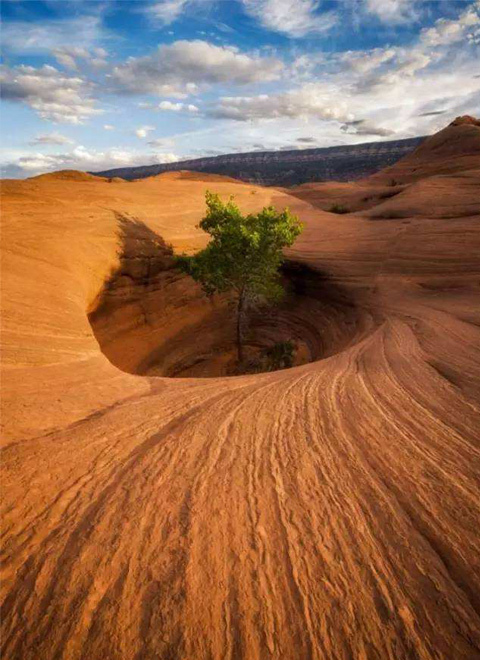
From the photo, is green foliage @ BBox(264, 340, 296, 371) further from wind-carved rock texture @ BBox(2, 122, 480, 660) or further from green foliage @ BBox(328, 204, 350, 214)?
green foliage @ BBox(328, 204, 350, 214)

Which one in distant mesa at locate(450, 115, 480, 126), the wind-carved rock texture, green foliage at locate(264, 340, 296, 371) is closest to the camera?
the wind-carved rock texture

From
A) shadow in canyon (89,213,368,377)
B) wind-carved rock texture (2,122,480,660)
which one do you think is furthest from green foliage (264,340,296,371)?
wind-carved rock texture (2,122,480,660)

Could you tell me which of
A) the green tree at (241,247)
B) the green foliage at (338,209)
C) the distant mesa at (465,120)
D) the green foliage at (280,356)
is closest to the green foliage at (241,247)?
the green tree at (241,247)

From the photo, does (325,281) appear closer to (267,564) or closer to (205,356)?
(205,356)

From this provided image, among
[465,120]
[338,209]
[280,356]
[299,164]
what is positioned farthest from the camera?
A: [299,164]

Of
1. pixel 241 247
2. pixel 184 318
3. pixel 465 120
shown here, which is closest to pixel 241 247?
pixel 241 247

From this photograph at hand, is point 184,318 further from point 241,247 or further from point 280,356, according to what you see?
point 241,247

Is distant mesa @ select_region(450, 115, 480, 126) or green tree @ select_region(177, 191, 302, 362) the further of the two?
distant mesa @ select_region(450, 115, 480, 126)

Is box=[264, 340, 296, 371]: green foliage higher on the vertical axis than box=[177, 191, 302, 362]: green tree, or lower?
lower
